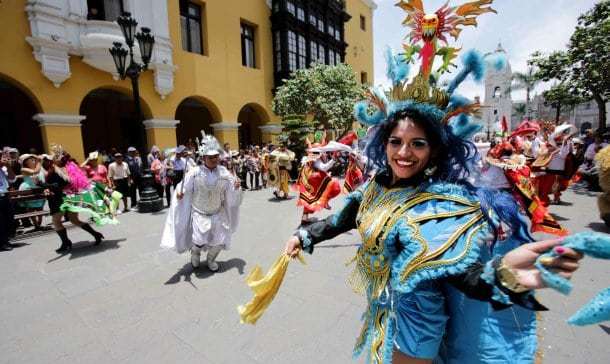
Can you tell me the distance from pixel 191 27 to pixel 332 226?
685 inches

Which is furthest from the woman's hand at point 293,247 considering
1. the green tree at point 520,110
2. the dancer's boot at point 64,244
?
the green tree at point 520,110

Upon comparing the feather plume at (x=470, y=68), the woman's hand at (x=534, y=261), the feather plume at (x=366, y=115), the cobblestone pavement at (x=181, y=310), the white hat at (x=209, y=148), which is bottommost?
the cobblestone pavement at (x=181, y=310)

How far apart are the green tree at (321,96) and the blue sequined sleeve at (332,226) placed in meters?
14.9

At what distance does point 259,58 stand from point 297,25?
389 cm

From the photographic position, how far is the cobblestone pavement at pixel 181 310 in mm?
2729

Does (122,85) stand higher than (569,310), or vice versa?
(122,85)

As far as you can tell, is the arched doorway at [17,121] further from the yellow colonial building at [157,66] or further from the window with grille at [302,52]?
the window with grille at [302,52]

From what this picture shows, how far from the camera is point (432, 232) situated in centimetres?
132

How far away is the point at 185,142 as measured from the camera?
2147 centimetres

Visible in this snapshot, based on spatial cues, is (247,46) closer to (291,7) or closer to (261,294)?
(291,7)

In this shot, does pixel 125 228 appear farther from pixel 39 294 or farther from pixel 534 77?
pixel 534 77

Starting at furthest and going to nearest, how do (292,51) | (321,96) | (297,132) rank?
1. (292,51)
2. (321,96)
3. (297,132)

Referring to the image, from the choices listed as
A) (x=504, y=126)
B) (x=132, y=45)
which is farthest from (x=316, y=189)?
(x=132, y=45)

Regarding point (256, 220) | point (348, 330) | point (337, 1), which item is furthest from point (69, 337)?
point (337, 1)
